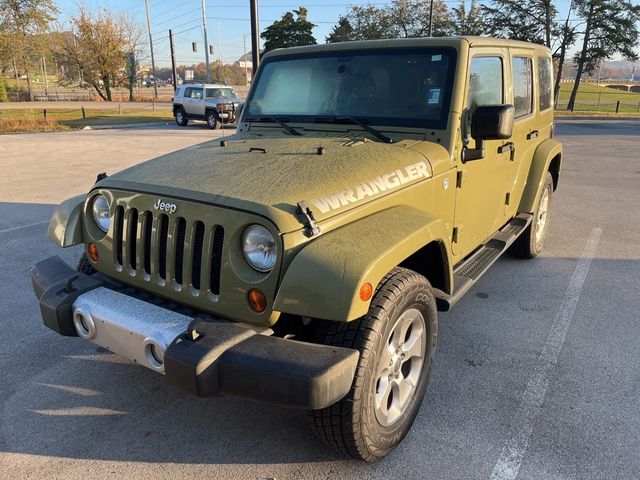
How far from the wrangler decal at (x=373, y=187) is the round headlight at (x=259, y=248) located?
29cm

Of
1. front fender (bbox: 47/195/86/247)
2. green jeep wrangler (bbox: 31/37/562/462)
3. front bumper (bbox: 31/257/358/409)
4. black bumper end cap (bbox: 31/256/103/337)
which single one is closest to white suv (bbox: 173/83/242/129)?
green jeep wrangler (bbox: 31/37/562/462)

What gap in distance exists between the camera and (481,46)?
346 cm

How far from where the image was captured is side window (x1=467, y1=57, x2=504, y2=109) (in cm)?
334

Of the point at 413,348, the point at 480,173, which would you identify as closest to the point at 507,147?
the point at 480,173

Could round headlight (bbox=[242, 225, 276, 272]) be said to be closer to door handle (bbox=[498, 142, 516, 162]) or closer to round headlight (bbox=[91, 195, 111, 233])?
round headlight (bbox=[91, 195, 111, 233])

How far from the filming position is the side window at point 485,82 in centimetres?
334

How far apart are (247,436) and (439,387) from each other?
119cm

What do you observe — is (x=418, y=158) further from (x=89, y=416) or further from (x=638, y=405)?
(x=89, y=416)

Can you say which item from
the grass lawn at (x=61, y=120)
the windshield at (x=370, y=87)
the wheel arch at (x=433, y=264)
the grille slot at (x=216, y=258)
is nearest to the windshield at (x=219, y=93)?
the grass lawn at (x=61, y=120)

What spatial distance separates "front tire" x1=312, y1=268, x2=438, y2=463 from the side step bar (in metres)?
0.27

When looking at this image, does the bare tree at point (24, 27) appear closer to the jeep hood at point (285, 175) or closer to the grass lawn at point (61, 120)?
the grass lawn at point (61, 120)

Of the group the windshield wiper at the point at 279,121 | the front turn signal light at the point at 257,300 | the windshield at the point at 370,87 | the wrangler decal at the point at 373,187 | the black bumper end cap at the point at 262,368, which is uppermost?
the windshield at the point at 370,87

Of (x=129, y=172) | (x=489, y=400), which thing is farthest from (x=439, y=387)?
(x=129, y=172)

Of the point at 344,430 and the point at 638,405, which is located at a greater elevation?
the point at 344,430
